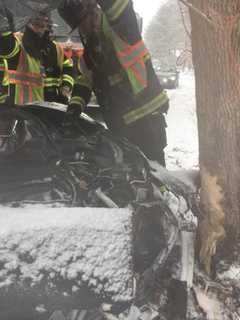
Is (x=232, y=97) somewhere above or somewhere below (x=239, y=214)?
above

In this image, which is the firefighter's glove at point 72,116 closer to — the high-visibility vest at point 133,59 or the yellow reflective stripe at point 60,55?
the high-visibility vest at point 133,59

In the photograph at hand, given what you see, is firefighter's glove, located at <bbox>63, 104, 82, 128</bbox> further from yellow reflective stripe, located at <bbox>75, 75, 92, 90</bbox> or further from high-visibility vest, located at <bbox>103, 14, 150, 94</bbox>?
high-visibility vest, located at <bbox>103, 14, 150, 94</bbox>

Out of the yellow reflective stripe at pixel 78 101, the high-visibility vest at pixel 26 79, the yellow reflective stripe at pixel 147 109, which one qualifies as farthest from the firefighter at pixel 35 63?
the yellow reflective stripe at pixel 147 109

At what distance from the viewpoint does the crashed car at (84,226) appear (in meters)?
1.73

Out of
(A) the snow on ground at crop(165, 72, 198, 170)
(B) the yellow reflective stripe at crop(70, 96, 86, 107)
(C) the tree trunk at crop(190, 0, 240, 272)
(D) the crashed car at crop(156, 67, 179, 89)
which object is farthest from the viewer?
(D) the crashed car at crop(156, 67, 179, 89)

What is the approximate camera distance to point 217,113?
8.13ft

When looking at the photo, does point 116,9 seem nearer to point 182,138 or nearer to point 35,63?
point 35,63

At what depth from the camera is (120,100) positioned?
10.5 feet

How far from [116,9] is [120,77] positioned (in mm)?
597

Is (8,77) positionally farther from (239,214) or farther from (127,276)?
(127,276)

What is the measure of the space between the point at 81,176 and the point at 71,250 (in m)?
0.64

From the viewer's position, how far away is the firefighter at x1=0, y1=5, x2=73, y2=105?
387 cm

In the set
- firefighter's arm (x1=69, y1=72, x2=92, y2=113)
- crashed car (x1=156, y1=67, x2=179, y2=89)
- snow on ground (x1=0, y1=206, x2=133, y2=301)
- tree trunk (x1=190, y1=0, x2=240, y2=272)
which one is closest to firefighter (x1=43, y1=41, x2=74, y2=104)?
firefighter's arm (x1=69, y1=72, x2=92, y2=113)

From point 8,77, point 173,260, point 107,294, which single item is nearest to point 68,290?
point 107,294
